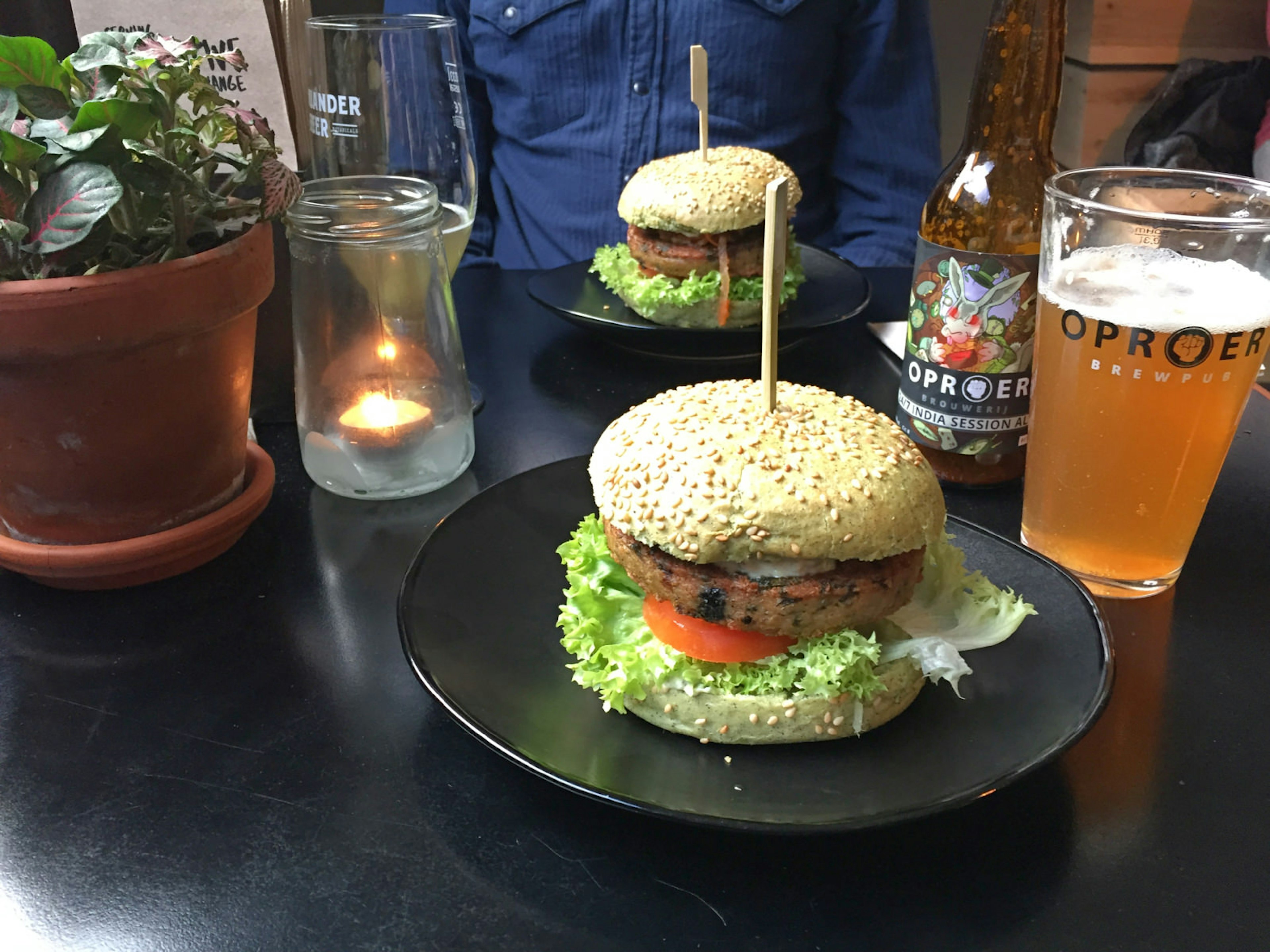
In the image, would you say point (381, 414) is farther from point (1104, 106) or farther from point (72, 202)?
point (1104, 106)

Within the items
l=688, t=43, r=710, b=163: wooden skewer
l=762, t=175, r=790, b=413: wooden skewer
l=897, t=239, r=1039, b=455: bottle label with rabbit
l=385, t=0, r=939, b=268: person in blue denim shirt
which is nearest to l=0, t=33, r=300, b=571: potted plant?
l=762, t=175, r=790, b=413: wooden skewer

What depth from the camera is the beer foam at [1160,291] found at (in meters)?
1.11

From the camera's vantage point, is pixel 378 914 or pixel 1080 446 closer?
pixel 378 914

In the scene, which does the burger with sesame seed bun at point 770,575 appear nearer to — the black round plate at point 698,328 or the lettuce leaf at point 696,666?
the lettuce leaf at point 696,666

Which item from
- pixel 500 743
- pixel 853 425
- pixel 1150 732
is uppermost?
pixel 853 425

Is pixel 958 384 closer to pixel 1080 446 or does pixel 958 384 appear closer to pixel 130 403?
pixel 1080 446

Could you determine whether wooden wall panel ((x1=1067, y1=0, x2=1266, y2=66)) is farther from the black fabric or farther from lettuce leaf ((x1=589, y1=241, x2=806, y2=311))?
lettuce leaf ((x1=589, y1=241, x2=806, y2=311))

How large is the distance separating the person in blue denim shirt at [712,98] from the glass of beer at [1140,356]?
1712mm

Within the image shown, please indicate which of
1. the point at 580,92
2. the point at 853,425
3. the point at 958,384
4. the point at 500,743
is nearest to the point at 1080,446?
the point at 958,384

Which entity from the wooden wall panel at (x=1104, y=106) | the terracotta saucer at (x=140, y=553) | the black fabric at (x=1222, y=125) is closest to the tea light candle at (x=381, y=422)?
the terracotta saucer at (x=140, y=553)

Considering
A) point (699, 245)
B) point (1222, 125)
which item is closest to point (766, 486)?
point (699, 245)

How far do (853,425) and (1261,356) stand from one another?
49 cm

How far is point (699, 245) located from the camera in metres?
2.12

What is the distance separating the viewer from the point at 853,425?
107cm
